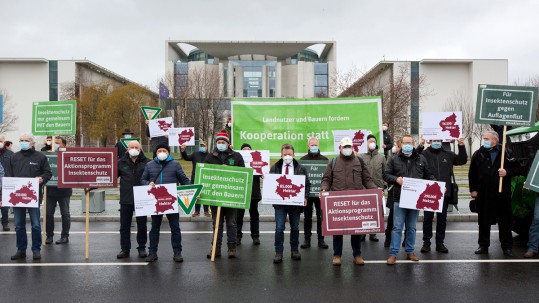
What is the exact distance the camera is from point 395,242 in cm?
779

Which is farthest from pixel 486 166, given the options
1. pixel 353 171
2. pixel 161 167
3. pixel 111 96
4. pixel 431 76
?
pixel 431 76

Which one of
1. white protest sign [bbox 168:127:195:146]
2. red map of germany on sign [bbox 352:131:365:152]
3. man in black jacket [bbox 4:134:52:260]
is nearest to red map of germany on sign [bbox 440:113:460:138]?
red map of germany on sign [bbox 352:131:365:152]

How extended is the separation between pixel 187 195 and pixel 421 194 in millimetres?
3819

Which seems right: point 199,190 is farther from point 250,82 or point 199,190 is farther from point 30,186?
point 250,82

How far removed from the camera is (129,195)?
27.5ft

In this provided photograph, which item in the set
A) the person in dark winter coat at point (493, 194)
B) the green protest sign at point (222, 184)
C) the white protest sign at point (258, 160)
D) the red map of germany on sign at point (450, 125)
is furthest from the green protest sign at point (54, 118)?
the person in dark winter coat at point (493, 194)

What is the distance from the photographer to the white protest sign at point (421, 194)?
7.77m

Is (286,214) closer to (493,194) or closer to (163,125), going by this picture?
(493,194)

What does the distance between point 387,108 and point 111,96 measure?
39524 mm

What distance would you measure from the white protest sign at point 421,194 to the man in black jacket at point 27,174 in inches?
239

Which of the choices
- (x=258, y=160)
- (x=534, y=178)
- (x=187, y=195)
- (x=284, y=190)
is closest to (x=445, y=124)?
(x=534, y=178)

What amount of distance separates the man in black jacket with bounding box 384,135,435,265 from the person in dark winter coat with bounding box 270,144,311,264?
1453 mm

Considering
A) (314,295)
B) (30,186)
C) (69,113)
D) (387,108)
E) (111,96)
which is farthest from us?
(111,96)

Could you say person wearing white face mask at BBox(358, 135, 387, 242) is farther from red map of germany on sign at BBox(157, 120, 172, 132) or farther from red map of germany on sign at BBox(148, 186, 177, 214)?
red map of germany on sign at BBox(157, 120, 172, 132)
